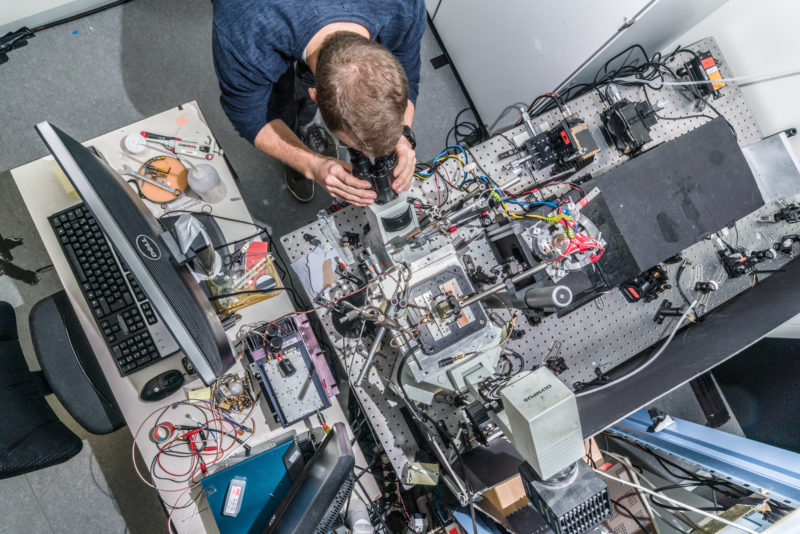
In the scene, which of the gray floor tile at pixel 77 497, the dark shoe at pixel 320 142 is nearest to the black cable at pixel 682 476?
the dark shoe at pixel 320 142

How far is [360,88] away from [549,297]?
69cm

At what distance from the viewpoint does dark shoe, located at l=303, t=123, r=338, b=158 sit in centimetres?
213

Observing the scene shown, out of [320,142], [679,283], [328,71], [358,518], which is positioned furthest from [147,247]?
[679,283]

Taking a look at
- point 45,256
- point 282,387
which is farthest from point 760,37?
point 45,256

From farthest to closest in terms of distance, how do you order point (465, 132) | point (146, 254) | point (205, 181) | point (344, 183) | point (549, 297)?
1. point (465, 132)
2. point (205, 181)
3. point (344, 183)
4. point (549, 297)
5. point (146, 254)

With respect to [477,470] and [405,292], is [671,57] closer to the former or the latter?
[405,292]

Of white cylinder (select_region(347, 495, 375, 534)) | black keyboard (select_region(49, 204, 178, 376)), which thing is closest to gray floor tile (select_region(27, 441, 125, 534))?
black keyboard (select_region(49, 204, 178, 376))

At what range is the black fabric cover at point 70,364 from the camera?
1435mm

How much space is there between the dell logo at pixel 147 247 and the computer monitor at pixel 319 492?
72 cm

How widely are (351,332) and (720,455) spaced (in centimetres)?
118

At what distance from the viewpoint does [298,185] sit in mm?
2207

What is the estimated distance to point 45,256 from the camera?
2127 millimetres

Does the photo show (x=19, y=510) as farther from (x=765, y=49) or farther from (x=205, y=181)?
(x=765, y=49)

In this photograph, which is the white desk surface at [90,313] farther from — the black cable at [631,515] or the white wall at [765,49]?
the white wall at [765,49]
